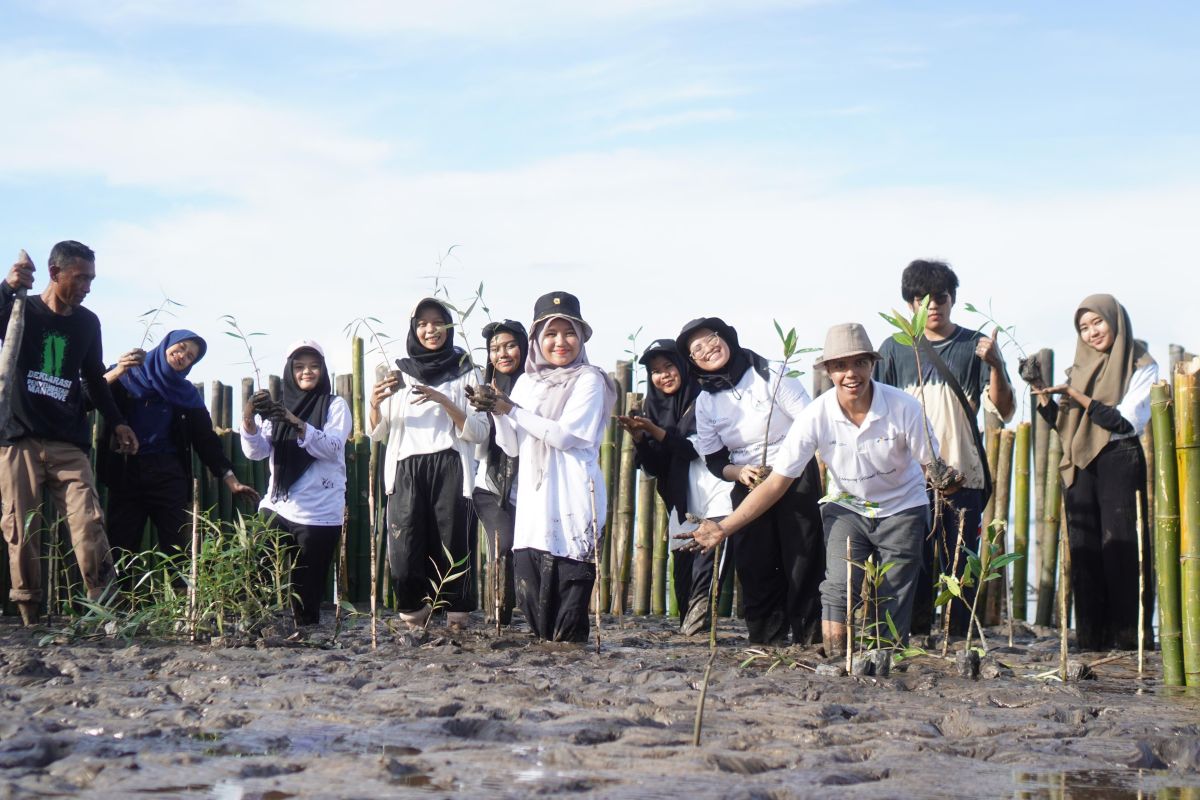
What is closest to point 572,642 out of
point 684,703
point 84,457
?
point 684,703

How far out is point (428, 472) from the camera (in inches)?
254

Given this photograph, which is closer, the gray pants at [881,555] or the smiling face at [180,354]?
the gray pants at [881,555]

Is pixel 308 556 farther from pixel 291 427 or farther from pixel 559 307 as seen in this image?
pixel 559 307

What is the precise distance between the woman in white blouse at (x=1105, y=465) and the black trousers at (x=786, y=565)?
111 centimetres

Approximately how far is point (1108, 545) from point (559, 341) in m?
2.59

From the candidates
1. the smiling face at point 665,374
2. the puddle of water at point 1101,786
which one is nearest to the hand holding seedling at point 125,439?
the smiling face at point 665,374

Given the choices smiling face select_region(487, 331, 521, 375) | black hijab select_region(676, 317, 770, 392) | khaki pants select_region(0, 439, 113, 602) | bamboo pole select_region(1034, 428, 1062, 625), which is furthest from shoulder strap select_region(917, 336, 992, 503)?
khaki pants select_region(0, 439, 113, 602)

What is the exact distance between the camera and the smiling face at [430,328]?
6.45m

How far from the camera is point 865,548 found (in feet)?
17.9

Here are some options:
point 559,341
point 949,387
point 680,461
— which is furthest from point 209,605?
point 949,387

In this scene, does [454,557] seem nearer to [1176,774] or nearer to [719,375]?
[719,375]

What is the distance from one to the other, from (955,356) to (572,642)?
6.98 feet

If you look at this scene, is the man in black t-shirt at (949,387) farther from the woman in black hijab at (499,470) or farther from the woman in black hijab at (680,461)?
the woman in black hijab at (499,470)

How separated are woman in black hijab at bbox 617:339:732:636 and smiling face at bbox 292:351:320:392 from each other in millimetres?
1473
